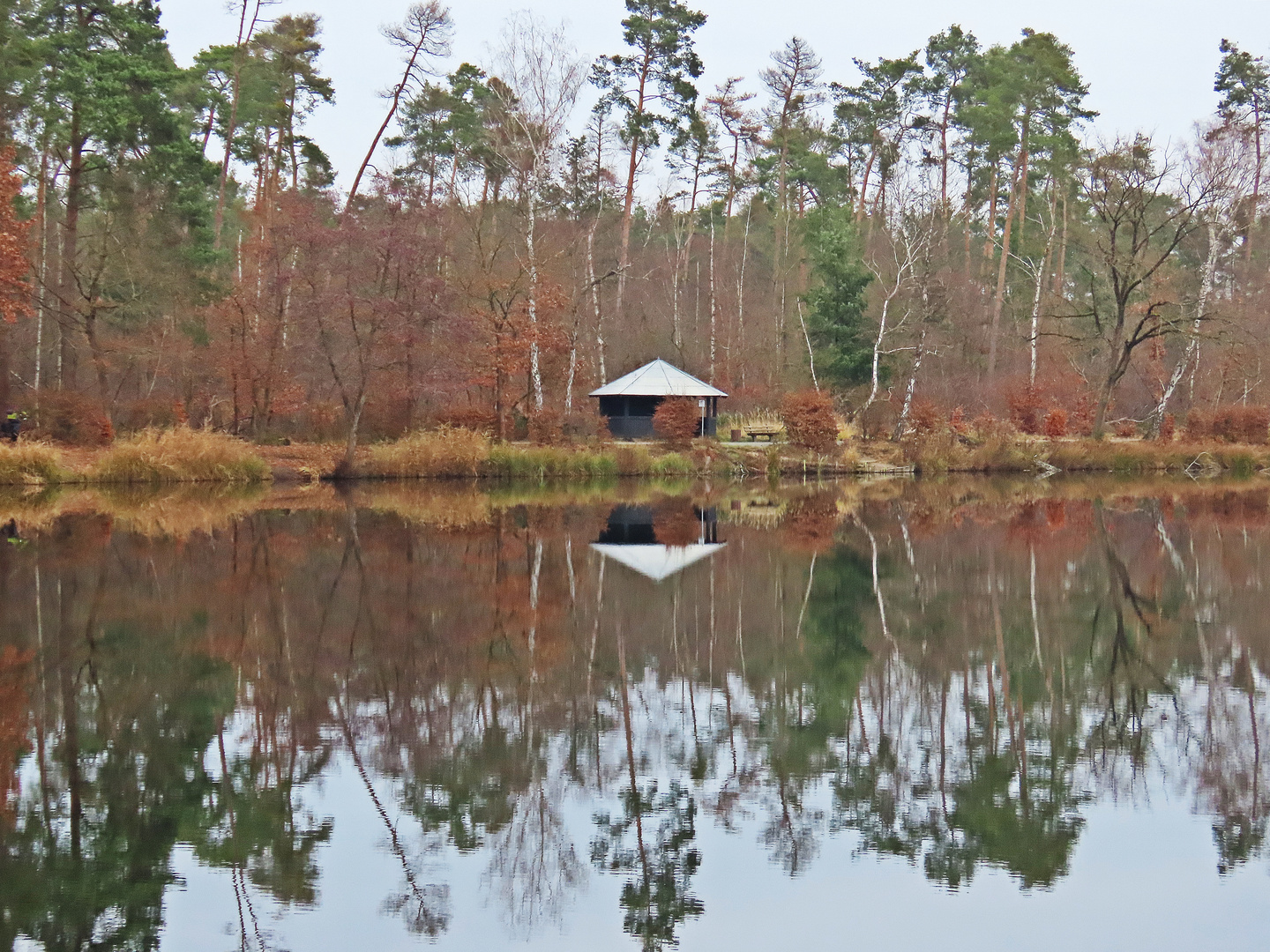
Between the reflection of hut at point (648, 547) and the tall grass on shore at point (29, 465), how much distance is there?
12.7 meters

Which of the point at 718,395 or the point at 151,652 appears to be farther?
the point at 718,395

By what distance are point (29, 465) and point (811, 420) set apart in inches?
787

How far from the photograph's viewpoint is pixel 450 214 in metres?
41.2

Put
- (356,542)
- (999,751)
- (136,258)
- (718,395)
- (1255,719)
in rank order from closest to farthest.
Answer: (999,751) → (1255,719) → (356,542) → (136,258) → (718,395)

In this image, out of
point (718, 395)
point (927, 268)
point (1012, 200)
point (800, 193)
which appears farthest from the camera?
point (800, 193)

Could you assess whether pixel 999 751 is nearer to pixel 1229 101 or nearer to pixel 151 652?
pixel 151 652

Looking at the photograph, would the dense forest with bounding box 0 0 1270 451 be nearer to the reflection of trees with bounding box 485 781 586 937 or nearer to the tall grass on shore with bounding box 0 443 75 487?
the tall grass on shore with bounding box 0 443 75 487

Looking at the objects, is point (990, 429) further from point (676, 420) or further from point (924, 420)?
point (676, 420)

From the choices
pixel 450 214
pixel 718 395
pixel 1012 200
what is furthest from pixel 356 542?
pixel 1012 200

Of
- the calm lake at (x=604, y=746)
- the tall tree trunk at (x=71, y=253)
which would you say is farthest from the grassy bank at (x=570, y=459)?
the calm lake at (x=604, y=746)

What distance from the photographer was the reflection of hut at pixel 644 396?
38.0m

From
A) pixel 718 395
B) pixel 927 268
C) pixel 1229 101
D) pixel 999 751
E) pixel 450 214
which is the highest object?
pixel 1229 101

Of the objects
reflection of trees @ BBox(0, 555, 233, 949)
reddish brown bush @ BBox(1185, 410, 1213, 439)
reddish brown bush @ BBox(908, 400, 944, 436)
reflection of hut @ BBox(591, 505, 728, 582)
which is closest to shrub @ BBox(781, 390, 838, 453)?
reddish brown bush @ BBox(908, 400, 944, 436)

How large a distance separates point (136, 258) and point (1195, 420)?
30962 millimetres
